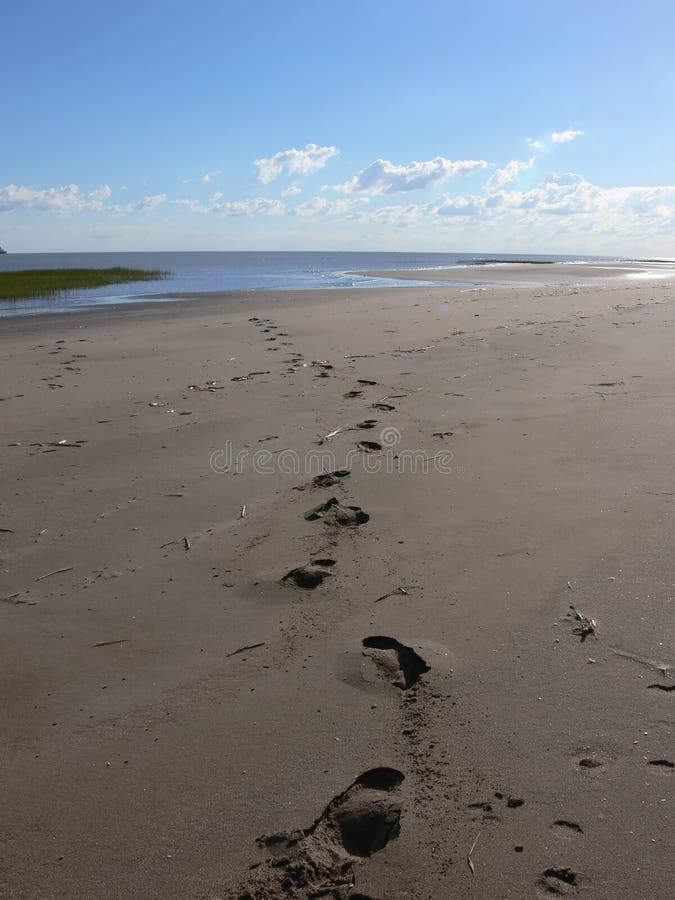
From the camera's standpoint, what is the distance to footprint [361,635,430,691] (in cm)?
276

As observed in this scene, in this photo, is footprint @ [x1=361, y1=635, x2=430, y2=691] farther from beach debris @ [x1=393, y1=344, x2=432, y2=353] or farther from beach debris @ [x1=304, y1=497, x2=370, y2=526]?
beach debris @ [x1=393, y1=344, x2=432, y2=353]

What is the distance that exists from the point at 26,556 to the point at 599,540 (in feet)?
10.4

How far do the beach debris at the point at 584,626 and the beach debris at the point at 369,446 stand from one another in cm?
269

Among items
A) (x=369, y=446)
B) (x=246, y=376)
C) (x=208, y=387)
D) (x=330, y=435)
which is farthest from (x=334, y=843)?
(x=246, y=376)

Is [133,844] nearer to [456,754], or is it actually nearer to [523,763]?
[456,754]

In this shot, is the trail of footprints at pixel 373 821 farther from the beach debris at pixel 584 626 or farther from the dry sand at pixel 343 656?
the beach debris at pixel 584 626

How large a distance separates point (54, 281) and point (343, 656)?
36.3 m

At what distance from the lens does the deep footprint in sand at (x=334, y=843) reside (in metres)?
1.88

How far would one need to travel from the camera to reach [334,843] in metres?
2.01

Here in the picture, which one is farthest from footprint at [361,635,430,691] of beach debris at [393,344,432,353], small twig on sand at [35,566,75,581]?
beach debris at [393,344,432,353]

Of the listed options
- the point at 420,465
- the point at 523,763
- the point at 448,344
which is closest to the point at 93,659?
the point at 523,763

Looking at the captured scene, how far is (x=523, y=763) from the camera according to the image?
226cm

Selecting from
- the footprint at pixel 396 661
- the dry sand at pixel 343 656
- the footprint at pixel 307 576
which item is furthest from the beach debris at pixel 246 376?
the footprint at pixel 396 661

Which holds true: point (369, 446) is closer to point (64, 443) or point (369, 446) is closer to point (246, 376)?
point (64, 443)
